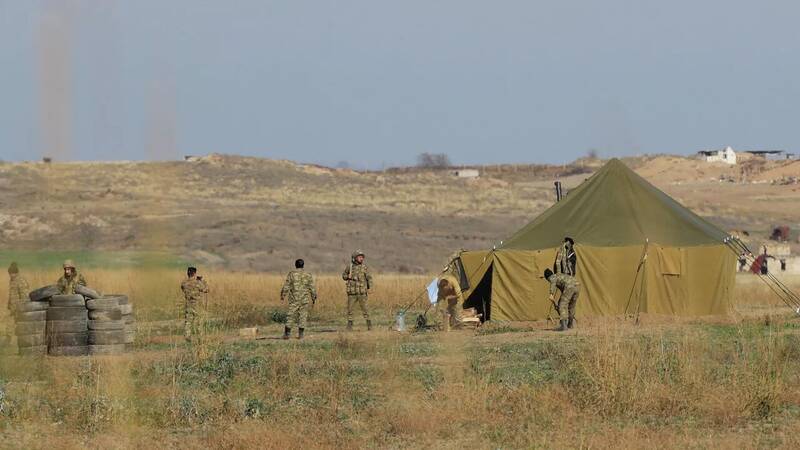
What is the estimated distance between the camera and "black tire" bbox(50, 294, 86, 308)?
20.4 m

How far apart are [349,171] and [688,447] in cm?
8325

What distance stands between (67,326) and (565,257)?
8.77m

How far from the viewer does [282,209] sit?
69375mm

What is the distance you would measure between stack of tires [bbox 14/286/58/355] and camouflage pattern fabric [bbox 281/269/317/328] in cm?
380

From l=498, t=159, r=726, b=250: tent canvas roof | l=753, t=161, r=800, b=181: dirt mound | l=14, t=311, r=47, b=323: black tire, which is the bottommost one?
l=14, t=311, r=47, b=323: black tire

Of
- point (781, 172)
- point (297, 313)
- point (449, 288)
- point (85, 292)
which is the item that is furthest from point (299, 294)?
point (781, 172)

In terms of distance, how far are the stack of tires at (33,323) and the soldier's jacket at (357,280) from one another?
5.40 m

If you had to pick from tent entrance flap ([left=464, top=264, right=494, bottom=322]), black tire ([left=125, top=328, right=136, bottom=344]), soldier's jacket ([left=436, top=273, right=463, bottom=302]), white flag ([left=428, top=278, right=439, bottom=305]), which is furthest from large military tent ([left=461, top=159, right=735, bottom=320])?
black tire ([left=125, top=328, right=136, bottom=344])

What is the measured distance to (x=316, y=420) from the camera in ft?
45.6

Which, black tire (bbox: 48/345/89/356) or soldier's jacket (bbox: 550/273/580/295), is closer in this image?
black tire (bbox: 48/345/89/356)

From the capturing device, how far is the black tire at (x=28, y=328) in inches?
789

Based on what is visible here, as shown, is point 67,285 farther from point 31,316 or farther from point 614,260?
point 614,260

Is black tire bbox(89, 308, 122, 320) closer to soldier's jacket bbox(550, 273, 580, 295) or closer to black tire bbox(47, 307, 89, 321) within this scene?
black tire bbox(47, 307, 89, 321)

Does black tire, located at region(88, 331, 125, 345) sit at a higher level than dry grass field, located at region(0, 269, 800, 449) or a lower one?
higher
